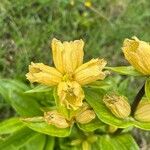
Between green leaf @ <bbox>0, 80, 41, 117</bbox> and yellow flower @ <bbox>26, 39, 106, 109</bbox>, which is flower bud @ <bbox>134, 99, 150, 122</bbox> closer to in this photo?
yellow flower @ <bbox>26, 39, 106, 109</bbox>

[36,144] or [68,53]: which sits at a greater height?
[68,53]

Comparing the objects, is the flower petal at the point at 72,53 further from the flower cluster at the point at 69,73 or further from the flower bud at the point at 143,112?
the flower bud at the point at 143,112

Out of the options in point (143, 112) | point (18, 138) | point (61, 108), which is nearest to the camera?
point (61, 108)

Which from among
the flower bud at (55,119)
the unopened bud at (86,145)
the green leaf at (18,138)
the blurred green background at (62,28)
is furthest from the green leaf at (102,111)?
the blurred green background at (62,28)

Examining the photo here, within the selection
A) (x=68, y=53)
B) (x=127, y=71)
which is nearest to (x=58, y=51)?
(x=68, y=53)

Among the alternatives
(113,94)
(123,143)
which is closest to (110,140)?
(123,143)

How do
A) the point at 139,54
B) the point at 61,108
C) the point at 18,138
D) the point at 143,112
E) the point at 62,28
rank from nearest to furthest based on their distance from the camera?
the point at 139,54
the point at 61,108
the point at 143,112
the point at 18,138
the point at 62,28

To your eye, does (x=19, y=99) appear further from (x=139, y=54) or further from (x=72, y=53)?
(x=139, y=54)

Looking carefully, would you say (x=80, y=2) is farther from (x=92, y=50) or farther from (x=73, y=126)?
(x=73, y=126)
